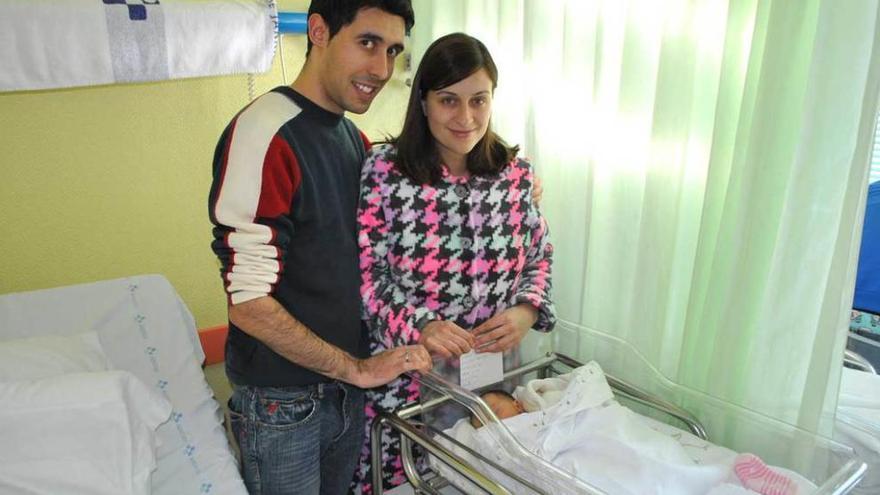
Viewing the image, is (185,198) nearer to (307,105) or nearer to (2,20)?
(2,20)

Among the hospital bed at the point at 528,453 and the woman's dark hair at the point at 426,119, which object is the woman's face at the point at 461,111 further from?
the hospital bed at the point at 528,453

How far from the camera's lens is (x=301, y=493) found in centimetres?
139

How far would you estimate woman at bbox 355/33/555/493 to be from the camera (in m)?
1.38

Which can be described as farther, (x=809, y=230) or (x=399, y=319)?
(x=399, y=319)

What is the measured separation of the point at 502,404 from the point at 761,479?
568 mm

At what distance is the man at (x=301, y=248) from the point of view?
1.18 metres

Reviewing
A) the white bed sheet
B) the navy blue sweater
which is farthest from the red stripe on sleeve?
the white bed sheet

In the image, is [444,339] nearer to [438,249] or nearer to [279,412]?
[438,249]

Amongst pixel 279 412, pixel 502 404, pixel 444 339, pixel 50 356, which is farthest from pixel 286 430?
pixel 50 356

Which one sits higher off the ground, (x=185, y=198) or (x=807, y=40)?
(x=807, y=40)

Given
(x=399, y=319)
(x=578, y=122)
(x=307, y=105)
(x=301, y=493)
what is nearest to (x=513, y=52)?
(x=578, y=122)

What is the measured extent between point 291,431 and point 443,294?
446mm

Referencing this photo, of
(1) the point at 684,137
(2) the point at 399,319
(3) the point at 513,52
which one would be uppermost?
(3) the point at 513,52

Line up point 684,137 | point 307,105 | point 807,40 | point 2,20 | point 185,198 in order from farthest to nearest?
point 185,198 → point 2,20 → point 684,137 → point 307,105 → point 807,40
